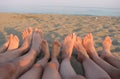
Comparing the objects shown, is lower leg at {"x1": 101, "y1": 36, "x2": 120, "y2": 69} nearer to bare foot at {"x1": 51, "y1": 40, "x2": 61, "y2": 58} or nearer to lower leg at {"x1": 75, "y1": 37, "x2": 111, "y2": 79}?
lower leg at {"x1": 75, "y1": 37, "x2": 111, "y2": 79}

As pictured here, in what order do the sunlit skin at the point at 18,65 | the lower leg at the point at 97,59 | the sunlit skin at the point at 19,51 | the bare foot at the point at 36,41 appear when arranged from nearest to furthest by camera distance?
the sunlit skin at the point at 18,65
the lower leg at the point at 97,59
the sunlit skin at the point at 19,51
the bare foot at the point at 36,41

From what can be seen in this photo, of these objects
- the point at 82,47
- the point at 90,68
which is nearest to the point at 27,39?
the point at 82,47

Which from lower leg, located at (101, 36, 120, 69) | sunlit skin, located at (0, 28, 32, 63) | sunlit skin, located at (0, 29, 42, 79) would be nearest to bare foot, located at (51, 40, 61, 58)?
sunlit skin, located at (0, 29, 42, 79)

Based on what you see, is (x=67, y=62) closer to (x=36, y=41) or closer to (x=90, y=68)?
(x=90, y=68)

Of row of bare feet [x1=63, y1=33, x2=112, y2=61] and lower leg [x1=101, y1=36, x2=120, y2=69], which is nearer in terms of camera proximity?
lower leg [x1=101, y1=36, x2=120, y2=69]

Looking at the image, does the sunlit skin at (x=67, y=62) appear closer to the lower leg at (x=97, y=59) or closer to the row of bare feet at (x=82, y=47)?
the row of bare feet at (x=82, y=47)

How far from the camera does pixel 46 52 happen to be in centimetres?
295

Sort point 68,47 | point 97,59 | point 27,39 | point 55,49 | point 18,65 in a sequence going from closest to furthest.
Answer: point 18,65, point 97,59, point 55,49, point 68,47, point 27,39

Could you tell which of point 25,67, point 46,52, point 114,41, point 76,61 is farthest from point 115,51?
point 25,67

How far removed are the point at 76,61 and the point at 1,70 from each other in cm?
113

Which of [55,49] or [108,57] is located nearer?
[108,57]

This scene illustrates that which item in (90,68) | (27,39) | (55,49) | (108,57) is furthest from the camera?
(27,39)

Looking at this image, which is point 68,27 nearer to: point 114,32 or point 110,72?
point 114,32

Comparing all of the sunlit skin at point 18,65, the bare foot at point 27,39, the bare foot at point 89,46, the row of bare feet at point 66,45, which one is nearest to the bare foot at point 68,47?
the row of bare feet at point 66,45
